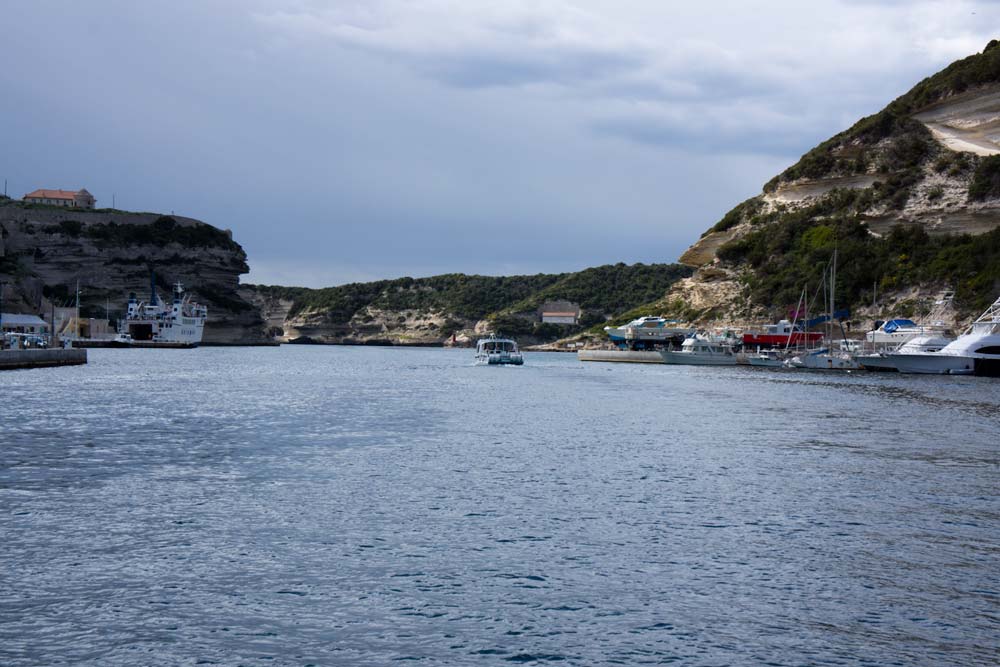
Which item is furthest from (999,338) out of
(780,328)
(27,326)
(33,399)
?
(27,326)

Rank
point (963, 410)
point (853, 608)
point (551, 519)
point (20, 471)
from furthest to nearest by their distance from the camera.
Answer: point (963, 410), point (20, 471), point (551, 519), point (853, 608)

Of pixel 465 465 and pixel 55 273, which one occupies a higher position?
pixel 55 273

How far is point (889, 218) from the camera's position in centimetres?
11950

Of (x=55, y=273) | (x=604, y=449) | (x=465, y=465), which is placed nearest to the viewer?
(x=465, y=465)

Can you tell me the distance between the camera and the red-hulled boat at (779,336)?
384 feet

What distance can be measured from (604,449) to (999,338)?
217 ft

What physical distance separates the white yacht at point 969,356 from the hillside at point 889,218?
15.8 metres

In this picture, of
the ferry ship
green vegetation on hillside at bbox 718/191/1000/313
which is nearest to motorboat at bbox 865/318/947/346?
green vegetation on hillside at bbox 718/191/1000/313

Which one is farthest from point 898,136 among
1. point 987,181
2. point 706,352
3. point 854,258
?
point 706,352

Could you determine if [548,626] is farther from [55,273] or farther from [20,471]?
[55,273]

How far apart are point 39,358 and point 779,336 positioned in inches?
3450

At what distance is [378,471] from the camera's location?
23875 millimetres

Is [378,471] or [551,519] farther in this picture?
[378,471]

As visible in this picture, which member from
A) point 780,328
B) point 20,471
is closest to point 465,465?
point 20,471
